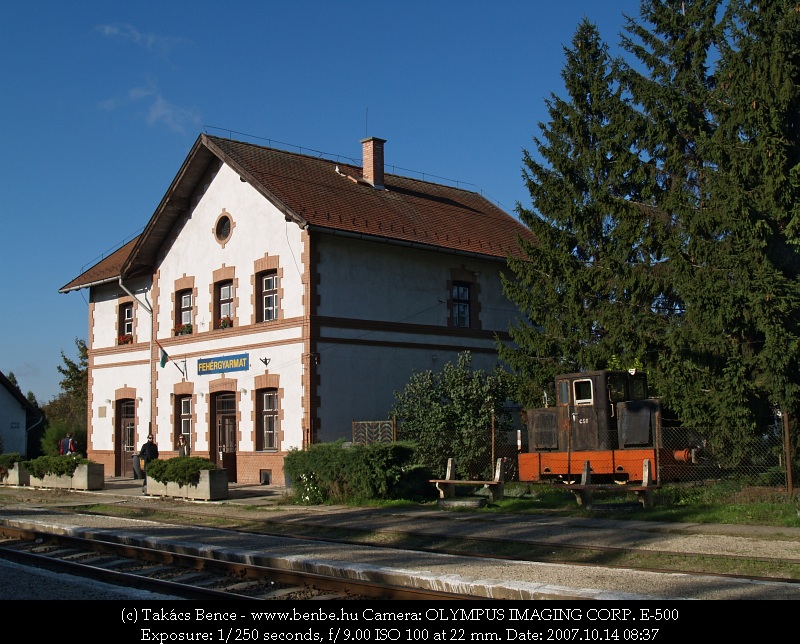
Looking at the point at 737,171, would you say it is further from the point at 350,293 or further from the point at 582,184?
the point at 350,293

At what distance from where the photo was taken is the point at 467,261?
27.7m

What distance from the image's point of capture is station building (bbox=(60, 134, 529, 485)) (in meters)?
24.1

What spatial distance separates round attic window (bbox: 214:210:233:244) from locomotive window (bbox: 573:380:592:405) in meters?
12.3

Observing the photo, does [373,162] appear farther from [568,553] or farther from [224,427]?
[568,553]

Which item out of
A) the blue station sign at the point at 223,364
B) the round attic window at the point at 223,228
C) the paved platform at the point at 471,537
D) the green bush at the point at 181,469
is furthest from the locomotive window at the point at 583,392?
the round attic window at the point at 223,228

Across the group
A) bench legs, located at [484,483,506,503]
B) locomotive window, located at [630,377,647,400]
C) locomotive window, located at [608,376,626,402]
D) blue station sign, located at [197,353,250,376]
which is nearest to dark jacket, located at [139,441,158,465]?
blue station sign, located at [197,353,250,376]

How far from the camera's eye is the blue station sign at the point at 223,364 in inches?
1013

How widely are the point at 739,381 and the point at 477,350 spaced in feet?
39.4

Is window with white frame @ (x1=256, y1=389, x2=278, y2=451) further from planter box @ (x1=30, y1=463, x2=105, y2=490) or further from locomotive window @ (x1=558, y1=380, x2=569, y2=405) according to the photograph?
locomotive window @ (x1=558, y1=380, x2=569, y2=405)

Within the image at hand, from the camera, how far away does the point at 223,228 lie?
2730cm

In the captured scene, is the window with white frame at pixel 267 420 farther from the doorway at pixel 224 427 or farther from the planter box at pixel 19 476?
the planter box at pixel 19 476

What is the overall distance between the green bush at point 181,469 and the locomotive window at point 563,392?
8.35 m

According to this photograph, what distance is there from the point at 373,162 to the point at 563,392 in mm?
12422
